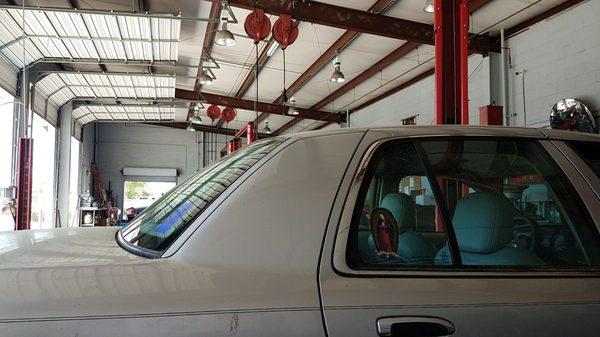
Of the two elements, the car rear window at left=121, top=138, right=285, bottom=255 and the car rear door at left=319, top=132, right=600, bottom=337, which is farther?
the car rear window at left=121, top=138, right=285, bottom=255

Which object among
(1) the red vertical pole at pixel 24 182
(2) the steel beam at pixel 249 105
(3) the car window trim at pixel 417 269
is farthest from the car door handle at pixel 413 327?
(2) the steel beam at pixel 249 105

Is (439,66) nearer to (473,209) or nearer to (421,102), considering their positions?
(473,209)

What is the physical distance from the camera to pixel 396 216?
1.43 meters

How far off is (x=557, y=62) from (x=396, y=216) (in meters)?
6.60

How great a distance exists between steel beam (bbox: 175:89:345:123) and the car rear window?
12.3 meters

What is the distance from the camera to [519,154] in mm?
1586

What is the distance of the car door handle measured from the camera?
3.64ft

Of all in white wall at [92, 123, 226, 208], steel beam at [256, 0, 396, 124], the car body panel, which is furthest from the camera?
white wall at [92, 123, 226, 208]

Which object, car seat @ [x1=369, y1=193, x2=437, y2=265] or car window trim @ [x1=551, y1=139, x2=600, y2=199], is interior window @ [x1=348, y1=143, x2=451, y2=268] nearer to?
car seat @ [x1=369, y1=193, x2=437, y2=265]

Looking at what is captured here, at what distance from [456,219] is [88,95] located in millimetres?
12109

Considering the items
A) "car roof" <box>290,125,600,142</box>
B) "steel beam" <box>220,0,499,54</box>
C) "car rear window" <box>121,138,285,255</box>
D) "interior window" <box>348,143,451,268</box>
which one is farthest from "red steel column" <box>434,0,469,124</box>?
"steel beam" <box>220,0,499,54</box>

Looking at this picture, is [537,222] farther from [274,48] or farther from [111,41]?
[274,48]

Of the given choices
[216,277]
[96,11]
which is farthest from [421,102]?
[216,277]

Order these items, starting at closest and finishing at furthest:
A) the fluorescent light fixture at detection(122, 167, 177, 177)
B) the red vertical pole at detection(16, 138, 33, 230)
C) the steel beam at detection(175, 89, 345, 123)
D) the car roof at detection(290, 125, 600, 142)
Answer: the car roof at detection(290, 125, 600, 142), the red vertical pole at detection(16, 138, 33, 230), the steel beam at detection(175, 89, 345, 123), the fluorescent light fixture at detection(122, 167, 177, 177)
